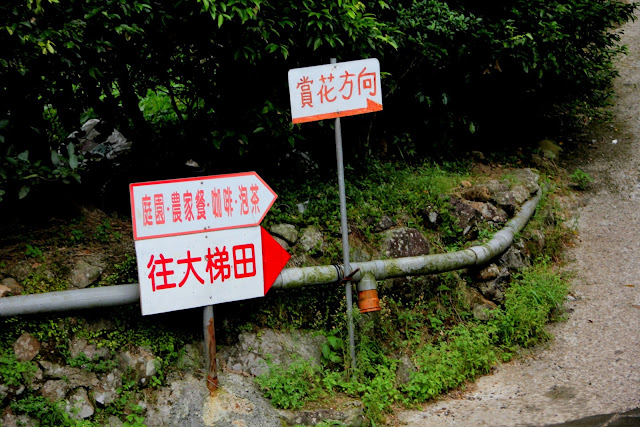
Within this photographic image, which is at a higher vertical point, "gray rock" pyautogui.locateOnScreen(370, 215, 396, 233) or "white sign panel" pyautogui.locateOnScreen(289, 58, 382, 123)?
"white sign panel" pyautogui.locateOnScreen(289, 58, 382, 123)

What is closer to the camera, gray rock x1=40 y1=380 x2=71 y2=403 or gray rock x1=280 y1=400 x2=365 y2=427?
gray rock x1=40 y1=380 x2=71 y2=403

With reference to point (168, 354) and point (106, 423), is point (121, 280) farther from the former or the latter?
point (106, 423)

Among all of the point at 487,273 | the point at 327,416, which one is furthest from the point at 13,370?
the point at 487,273

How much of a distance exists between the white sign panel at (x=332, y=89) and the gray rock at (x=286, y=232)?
1306mm

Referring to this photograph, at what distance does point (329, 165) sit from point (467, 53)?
2329 mm

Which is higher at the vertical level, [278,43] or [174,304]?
[278,43]

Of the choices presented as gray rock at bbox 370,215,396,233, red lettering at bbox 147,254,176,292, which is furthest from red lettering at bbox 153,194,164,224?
gray rock at bbox 370,215,396,233

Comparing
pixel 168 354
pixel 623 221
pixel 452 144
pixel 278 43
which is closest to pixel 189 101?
pixel 278 43

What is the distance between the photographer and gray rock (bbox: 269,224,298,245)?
5441 mm

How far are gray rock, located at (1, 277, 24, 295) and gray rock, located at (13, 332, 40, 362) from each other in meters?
0.36

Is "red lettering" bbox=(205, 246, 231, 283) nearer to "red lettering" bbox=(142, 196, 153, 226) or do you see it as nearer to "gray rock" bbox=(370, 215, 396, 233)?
"red lettering" bbox=(142, 196, 153, 226)

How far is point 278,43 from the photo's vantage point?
5219mm

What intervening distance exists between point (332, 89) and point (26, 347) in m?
2.95

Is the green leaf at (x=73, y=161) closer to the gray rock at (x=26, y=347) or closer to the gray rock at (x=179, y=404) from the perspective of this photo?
the gray rock at (x=26, y=347)
